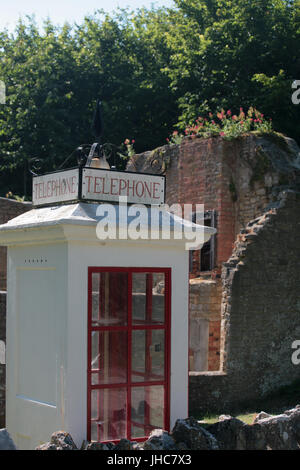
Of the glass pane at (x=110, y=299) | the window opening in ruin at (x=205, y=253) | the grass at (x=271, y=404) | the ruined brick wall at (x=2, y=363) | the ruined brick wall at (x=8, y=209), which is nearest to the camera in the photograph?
the glass pane at (x=110, y=299)

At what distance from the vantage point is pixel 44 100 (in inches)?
1122

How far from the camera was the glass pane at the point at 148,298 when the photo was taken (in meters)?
5.61

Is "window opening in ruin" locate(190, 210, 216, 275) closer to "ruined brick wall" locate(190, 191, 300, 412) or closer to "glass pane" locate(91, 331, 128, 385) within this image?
"ruined brick wall" locate(190, 191, 300, 412)

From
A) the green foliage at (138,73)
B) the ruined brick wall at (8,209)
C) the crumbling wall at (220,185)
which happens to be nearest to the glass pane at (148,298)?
the crumbling wall at (220,185)

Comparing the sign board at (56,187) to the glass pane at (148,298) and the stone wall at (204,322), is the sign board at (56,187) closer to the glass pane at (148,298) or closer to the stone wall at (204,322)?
the glass pane at (148,298)

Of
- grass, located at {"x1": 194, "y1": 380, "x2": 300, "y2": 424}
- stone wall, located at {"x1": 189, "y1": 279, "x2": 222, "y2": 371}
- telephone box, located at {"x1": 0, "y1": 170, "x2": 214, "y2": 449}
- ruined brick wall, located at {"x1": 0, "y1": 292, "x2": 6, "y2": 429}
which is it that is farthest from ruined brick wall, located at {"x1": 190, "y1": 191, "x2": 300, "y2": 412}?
telephone box, located at {"x1": 0, "y1": 170, "x2": 214, "y2": 449}

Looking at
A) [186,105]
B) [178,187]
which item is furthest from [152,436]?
[186,105]

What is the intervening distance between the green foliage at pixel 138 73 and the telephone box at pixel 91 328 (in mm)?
17370

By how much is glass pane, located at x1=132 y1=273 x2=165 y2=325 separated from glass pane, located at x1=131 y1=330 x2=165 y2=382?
0.11 metres

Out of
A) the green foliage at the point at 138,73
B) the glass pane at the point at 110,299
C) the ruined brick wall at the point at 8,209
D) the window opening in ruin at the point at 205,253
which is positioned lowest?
the glass pane at the point at 110,299

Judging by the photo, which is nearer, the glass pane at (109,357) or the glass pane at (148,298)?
the glass pane at (109,357)

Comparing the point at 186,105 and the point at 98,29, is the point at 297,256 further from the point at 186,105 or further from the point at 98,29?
the point at 98,29

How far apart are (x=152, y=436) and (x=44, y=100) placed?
25032 millimetres

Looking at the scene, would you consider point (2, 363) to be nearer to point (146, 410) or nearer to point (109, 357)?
point (109, 357)
